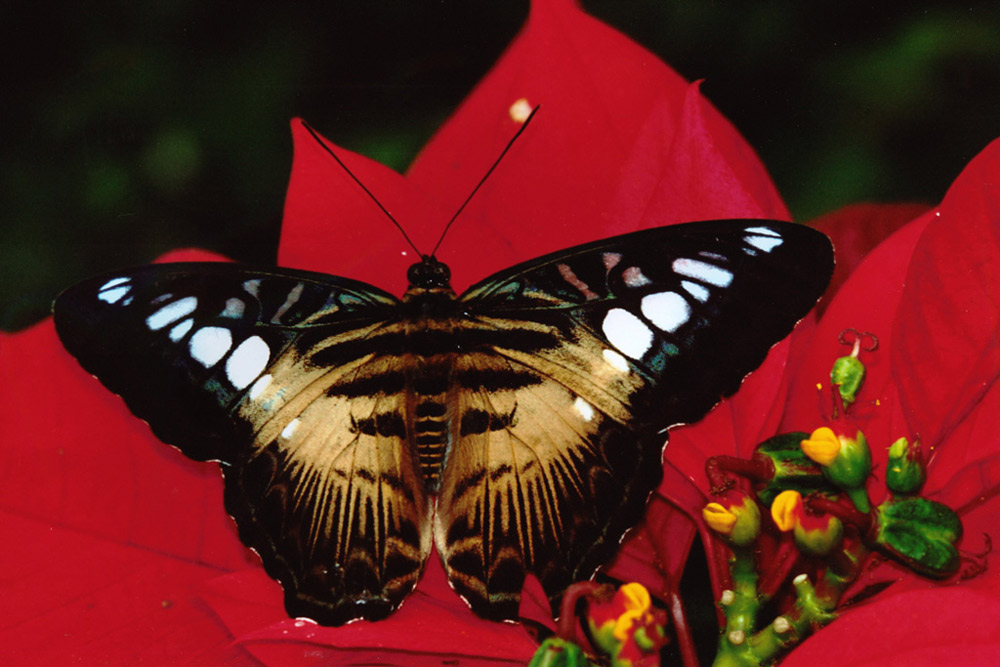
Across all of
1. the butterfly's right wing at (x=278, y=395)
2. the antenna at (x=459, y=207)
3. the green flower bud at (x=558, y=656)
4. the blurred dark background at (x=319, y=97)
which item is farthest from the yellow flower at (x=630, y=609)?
the blurred dark background at (x=319, y=97)

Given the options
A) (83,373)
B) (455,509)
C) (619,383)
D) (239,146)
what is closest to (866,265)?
(619,383)

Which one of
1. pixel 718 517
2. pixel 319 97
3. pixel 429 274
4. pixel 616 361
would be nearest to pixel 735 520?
pixel 718 517

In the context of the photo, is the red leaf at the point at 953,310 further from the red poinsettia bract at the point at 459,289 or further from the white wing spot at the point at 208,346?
the white wing spot at the point at 208,346

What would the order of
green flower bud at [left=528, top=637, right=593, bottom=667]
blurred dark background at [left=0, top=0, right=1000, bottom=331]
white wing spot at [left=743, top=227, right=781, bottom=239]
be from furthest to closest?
blurred dark background at [left=0, top=0, right=1000, bottom=331] < white wing spot at [left=743, top=227, right=781, bottom=239] < green flower bud at [left=528, top=637, right=593, bottom=667]

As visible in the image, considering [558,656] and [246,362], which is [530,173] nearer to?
[246,362]

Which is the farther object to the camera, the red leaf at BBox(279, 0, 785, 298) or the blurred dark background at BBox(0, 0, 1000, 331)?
the blurred dark background at BBox(0, 0, 1000, 331)

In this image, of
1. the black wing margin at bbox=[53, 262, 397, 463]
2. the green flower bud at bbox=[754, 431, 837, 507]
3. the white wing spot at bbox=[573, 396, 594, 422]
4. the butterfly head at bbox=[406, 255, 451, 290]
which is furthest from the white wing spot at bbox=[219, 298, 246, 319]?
the green flower bud at bbox=[754, 431, 837, 507]

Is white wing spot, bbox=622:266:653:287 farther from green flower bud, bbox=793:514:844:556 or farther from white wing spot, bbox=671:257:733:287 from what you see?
green flower bud, bbox=793:514:844:556
